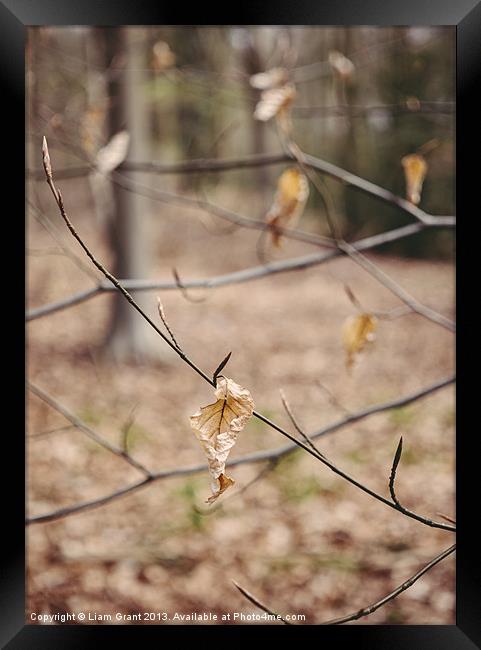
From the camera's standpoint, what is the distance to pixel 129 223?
4973 millimetres

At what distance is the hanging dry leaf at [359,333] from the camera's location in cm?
129

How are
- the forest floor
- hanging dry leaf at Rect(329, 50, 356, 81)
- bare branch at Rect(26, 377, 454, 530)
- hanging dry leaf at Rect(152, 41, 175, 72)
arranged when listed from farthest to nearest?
the forest floor → hanging dry leaf at Rect(152, 41, 175, 72) → hanging dry leaf at Rect(329, 50, 356, 81) → bare branch at Rect(26, 377, 454, 530)

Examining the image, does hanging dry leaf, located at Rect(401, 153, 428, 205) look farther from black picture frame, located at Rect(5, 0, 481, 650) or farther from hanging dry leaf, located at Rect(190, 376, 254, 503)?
hanging dry leaf, located at Rect(190, 376, 254, 503)

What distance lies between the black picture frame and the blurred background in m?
0.27

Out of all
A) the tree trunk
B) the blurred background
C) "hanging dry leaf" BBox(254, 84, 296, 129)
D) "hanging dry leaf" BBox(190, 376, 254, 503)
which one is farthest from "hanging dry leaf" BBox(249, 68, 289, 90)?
the tree trunk

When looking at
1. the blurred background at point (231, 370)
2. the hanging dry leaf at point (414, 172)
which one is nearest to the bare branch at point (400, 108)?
the blurred background at point (231, 370)

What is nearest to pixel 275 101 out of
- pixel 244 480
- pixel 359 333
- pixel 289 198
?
pixel 289 198

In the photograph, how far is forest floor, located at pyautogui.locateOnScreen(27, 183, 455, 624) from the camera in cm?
248

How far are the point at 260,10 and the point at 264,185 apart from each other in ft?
35.1

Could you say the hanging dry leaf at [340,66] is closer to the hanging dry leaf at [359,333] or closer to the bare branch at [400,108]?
the bare branch at [400,108]

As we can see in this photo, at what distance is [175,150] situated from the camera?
43.9 feet
